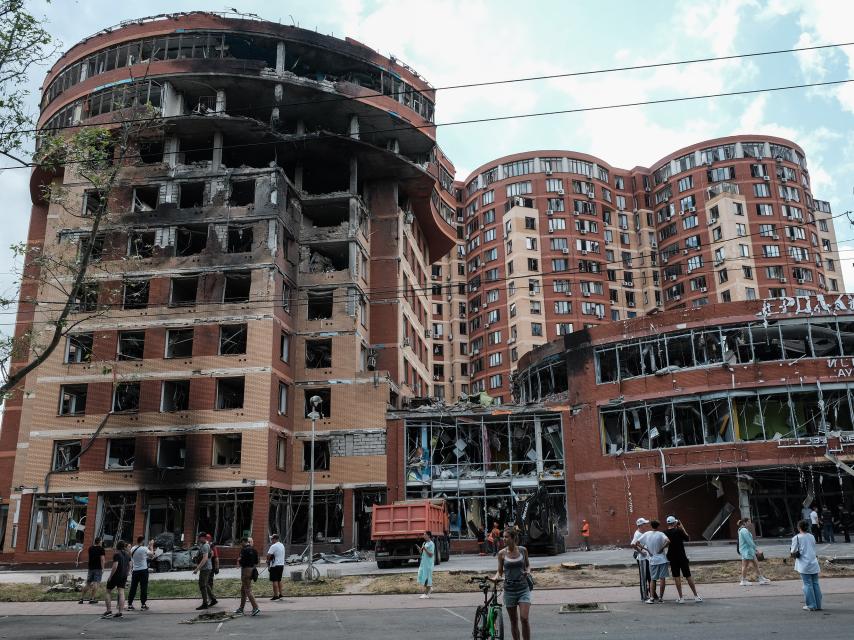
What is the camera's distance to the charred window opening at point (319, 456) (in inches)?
1700

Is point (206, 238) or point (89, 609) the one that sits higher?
point (206, 238)

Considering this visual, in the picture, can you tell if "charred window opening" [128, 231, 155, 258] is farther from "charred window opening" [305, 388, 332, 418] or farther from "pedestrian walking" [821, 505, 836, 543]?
"pedestrian walking" [821, 505, 836, 543]

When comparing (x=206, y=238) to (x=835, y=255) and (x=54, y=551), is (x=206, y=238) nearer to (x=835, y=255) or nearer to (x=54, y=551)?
(x=54, y=551)

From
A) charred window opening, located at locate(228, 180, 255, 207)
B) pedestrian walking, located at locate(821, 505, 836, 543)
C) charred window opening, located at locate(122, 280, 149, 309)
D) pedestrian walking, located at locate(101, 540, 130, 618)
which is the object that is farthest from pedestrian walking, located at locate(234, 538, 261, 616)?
charred window opening, located at locate(228, 180, 255, 207)

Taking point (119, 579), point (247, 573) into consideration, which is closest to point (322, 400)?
point (119, 579)

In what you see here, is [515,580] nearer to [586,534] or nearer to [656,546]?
[656,546]

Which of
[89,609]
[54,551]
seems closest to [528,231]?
[54,551]

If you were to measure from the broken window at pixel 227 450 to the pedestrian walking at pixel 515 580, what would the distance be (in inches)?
1200

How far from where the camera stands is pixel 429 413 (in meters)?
42.1

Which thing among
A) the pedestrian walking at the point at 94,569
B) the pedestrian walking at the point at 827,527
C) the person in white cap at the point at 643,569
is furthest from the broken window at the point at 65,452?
the pedestrian walking at the point at 827,527

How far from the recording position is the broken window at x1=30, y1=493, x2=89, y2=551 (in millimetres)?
40219

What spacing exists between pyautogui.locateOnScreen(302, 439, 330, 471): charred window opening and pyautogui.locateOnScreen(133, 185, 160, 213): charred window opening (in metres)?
17.1

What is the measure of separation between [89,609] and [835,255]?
90028 millimetres

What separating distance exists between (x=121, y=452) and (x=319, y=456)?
10.6 metres
